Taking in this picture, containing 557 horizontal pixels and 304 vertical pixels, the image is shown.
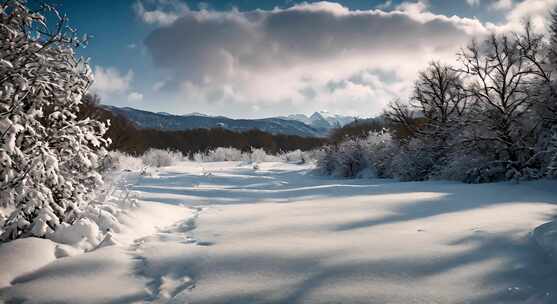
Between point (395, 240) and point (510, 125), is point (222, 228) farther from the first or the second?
point (510, 125)

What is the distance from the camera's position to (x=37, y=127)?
140 inches

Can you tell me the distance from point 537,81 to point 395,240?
427 inches

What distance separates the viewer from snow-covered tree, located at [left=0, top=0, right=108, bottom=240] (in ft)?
10.4

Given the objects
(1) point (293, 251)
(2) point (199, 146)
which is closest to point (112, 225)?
(1) point (293, 251)

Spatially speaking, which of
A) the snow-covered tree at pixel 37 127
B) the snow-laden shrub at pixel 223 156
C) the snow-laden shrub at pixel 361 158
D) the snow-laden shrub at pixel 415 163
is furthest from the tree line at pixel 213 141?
the snow-covered tree at pixel 37 127

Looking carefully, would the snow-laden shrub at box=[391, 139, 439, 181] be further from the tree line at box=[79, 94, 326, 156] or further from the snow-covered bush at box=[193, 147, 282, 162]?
the tree line at box=[79, 94, 326, 156]

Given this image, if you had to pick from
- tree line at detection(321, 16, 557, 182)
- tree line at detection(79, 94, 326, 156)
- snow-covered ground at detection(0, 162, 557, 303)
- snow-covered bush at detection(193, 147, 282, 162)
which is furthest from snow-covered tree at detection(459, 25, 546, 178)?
tree line at detection(79, 94, 326, 156)

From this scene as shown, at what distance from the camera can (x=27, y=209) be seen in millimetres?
3258

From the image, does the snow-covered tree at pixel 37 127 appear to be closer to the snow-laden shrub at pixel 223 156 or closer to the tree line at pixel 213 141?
the snow-laden shrub at pixel 223 156

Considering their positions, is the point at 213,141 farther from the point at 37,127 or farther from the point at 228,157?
the point at 37,127

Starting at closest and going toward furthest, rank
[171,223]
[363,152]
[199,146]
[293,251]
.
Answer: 1. [293,251]
2. [171,223]
3. [363,152]
4. [199,146]

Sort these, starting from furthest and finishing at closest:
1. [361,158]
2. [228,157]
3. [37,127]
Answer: [228,157]
[361,158]
[37,127]

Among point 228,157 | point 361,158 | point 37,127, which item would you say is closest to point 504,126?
point 361,158

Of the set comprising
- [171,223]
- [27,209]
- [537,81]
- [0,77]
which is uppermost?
[537,81]
